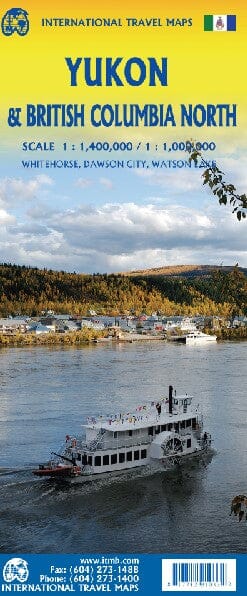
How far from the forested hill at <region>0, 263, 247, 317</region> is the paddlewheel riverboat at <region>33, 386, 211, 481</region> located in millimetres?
37955

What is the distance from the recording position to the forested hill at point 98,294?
169 feet

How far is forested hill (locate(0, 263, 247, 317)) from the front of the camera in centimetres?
5144

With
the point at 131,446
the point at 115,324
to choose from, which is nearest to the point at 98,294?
the point at 115,324

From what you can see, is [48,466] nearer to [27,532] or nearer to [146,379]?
[27,532]

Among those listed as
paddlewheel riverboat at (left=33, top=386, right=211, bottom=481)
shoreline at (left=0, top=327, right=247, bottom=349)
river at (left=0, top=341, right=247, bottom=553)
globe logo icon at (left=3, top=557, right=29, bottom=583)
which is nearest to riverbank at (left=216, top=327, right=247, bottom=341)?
shoreline at (left=0, top=327, right=247, bottom=349)

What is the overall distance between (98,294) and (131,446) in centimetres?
4592

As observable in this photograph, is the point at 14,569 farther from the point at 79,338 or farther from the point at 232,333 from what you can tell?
the point at 232,333

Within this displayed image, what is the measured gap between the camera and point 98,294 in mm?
56188

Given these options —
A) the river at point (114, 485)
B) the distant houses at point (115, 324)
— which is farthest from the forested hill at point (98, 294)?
the river at point (114, 485)

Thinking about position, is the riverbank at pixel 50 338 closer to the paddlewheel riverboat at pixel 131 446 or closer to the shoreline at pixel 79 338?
the shoreline at pixel 79 338

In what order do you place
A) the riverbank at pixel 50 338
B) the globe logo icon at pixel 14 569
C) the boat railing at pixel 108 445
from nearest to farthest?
the globe logo icon at pixel 14 569 < the boat railing at pixel 108 445 < the riverbank at pixel 50 338

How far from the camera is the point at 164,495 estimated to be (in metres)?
9.12

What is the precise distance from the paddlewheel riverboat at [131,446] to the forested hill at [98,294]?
38.0 metres

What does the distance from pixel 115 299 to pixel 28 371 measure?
35754 millimetres
